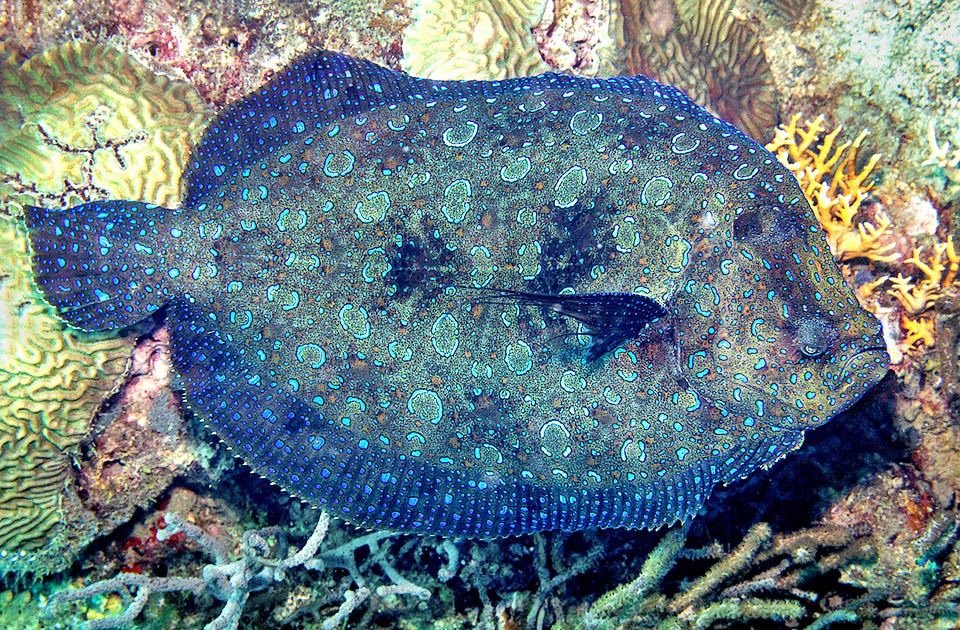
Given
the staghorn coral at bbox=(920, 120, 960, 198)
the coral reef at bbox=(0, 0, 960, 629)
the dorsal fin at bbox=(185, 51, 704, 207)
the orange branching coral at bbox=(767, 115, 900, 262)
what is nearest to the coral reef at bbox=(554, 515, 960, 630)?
the coral reef at bbox=(0, 0, 960, 629)

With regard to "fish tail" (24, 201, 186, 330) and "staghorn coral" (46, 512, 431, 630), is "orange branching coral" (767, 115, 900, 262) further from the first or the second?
"fish tail" (24, 201, 186, 330)

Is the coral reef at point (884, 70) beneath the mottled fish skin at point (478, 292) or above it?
above

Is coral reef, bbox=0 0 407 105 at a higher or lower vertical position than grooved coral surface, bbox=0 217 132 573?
higher


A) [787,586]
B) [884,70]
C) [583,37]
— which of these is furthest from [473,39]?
[787,586]

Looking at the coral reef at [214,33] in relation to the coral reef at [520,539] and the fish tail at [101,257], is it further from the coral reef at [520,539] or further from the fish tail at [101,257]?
the fish tail at [101,257]

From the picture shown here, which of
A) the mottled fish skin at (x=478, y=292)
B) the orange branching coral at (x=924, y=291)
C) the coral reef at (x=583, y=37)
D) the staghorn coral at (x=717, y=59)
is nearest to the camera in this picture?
the mottled fish skin at (x=478, y=292)

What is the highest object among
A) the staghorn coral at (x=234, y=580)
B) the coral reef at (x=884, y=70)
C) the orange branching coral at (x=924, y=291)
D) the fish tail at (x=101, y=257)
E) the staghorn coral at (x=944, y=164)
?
the coral reef at (x=884, y=70)

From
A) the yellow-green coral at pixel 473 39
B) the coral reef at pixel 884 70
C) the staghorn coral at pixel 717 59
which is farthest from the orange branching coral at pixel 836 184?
the yellow-green coral at pixel 473 39
